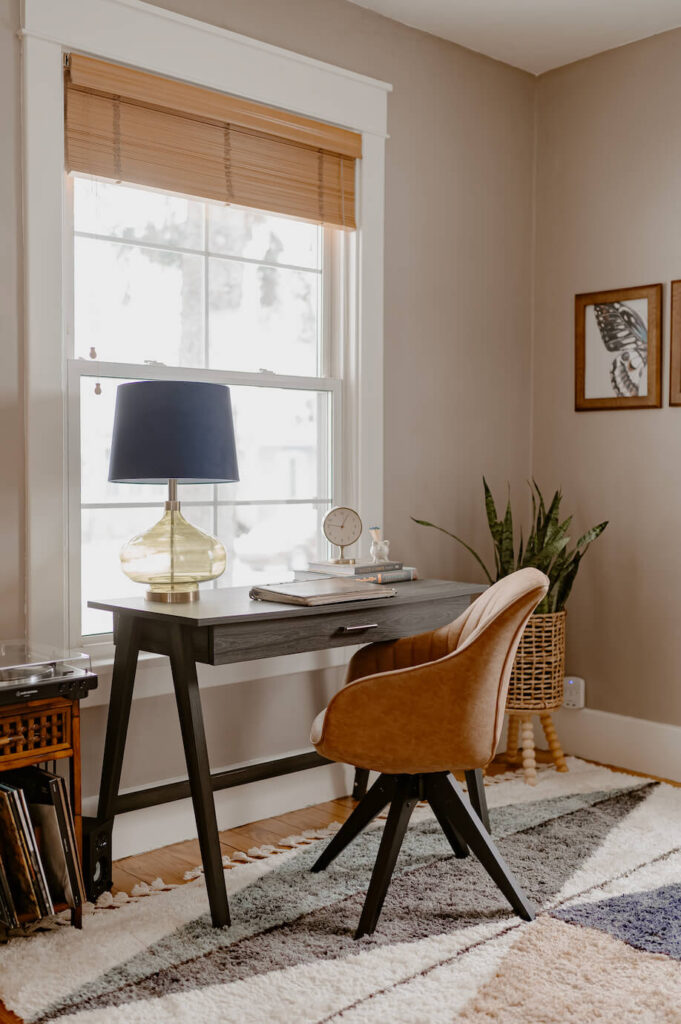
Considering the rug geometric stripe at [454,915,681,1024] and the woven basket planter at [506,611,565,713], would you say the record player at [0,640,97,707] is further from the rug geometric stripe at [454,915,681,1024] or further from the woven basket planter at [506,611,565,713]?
the woven basket planter at [506,611,565,713]

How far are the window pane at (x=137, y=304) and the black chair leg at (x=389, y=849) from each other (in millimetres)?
1472

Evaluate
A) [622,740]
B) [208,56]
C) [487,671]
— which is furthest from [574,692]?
[208,56]

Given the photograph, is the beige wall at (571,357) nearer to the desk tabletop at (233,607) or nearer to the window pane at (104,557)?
the desk tabletop at (233,607)

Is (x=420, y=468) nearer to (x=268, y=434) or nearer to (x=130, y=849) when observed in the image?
(x=268, y=434)

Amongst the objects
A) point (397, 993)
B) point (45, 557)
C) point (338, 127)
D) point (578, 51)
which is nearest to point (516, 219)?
point (578, 51)

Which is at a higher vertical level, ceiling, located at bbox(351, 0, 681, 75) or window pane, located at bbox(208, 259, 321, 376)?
ceiling, located at bbox(351, 0, 681, 75)

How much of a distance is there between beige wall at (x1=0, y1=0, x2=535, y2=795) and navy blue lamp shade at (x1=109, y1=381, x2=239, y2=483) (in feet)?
2.58

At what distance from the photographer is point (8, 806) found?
7.30 ft

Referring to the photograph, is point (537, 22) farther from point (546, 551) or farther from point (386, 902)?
point (386, 902)

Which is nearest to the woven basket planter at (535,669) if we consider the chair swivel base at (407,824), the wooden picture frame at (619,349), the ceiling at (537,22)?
the wooden picture frame at (619,349)

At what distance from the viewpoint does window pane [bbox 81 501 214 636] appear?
114 inches

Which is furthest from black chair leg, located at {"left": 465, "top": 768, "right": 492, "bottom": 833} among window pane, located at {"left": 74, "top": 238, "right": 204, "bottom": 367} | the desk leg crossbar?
window pane, located at {"left": 74, "top": 238, "right": 204, "bottom": 367}

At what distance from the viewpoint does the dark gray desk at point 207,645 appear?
2420 millimetres

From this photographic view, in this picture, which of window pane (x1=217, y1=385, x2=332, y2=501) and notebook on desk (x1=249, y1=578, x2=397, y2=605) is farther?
window pane (x1=217, y1=385, x2=332, y2=501)
